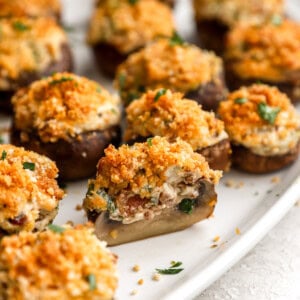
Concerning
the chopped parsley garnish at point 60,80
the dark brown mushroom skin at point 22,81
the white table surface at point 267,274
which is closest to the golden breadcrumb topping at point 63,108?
Result: the chopped parsley garnish at point 60,80

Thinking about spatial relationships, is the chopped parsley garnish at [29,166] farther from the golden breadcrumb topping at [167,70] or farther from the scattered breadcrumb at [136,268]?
the golden breadcrumb topping at [167,70]

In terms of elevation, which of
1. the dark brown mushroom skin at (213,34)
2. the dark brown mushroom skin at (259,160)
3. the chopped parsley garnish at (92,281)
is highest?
the dark brown mushroom skin at (213,34)

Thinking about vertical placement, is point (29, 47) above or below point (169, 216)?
above

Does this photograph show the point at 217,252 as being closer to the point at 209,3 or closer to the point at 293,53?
the point at 293,53

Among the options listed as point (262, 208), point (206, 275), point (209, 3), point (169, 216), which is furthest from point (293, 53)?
point (206, 275)

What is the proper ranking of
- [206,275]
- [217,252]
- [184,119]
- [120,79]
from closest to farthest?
[206,275] → [217,252] → [184,119] → [120,79]

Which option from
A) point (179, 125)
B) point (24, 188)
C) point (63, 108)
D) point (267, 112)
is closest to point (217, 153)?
point (179, 125)
